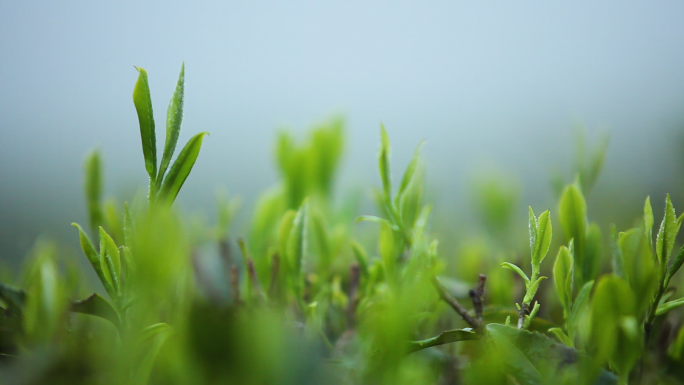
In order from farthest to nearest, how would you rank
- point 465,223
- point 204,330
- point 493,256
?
point 465,223, point 493,256, point 204,330

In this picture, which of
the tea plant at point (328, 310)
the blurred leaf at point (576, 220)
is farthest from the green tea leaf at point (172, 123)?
the blurred leaf at point (576, 220)

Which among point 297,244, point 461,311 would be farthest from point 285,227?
point 461,311

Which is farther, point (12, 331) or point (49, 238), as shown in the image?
point (49, 238)

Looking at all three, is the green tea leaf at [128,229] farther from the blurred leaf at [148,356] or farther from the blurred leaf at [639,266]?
the blurred leaf at [639,266]

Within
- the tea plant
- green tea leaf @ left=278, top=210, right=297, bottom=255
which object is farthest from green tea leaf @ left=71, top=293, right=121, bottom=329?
green tea leaf @ left=278, top=210, right=297, bottom=255

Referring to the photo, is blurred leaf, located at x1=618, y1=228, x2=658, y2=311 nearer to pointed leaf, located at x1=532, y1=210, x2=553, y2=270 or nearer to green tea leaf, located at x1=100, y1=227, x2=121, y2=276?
pointed leaf, located at x1=532, y1=210, x2=553, y2=270

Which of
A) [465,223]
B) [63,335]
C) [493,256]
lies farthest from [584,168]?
[63,335]

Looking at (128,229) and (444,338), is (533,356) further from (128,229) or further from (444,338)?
(128,229)

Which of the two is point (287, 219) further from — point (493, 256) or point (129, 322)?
point (493, 256)
